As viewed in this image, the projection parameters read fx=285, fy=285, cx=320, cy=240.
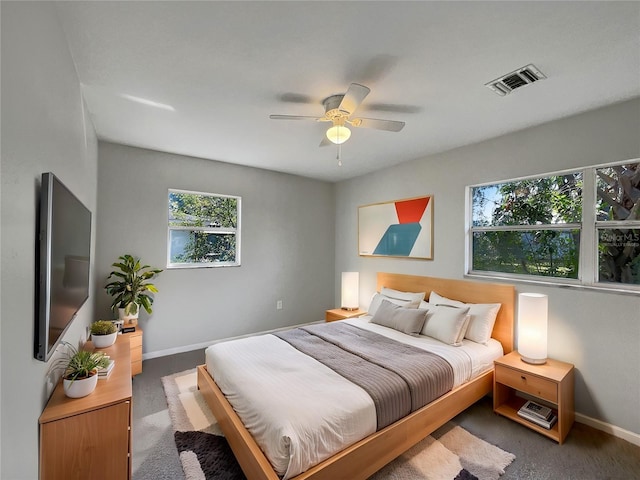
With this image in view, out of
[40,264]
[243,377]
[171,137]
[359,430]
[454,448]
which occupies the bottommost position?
[454,448]

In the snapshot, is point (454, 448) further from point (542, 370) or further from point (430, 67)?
point (430, 67)

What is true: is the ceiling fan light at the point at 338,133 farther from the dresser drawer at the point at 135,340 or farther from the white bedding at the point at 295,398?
the dresser drawer at the point at 135,340

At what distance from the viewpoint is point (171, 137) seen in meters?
3.09

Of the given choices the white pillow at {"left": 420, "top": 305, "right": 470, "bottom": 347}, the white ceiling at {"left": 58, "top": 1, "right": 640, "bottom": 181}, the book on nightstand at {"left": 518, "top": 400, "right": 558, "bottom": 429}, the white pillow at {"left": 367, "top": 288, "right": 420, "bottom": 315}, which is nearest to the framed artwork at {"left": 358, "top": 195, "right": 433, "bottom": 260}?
the white pillow at {"left": 367, "top": 288, "right": 420, "bottom": 315}

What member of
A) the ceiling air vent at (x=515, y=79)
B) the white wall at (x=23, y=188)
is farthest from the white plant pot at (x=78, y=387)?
the ceiling air vent at (x=515, y=79)

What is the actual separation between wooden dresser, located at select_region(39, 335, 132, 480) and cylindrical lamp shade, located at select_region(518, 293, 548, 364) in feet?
9.85

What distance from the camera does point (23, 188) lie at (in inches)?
41.6

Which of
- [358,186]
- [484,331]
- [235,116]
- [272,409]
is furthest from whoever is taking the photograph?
[358,186]

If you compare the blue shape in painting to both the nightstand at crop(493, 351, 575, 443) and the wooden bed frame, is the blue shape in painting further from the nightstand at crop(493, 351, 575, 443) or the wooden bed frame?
the nightstand at crop(493, 351, 575, 443)

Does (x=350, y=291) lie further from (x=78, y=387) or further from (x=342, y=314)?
(x=78, y=387)

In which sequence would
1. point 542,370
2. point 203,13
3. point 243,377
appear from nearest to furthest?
point 203,13 → point 243,377 → point 542,370

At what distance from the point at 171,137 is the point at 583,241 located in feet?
13.5

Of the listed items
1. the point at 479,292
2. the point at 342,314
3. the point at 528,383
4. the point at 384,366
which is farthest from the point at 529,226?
the point at 342,314

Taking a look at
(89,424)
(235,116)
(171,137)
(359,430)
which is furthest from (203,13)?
(359,430)
